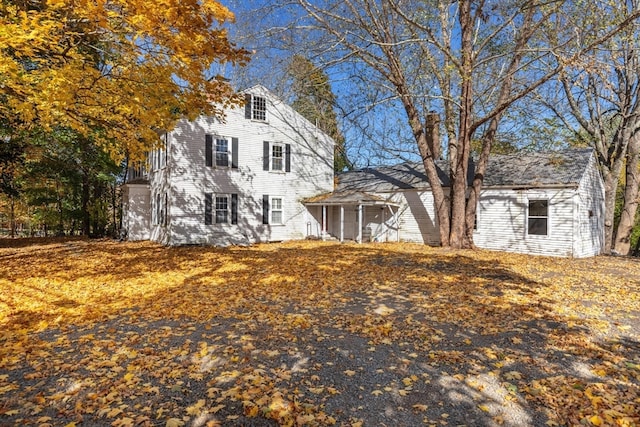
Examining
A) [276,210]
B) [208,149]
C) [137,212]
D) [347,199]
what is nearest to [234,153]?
[208,149]

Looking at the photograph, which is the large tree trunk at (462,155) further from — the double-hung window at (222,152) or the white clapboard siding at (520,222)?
the double-hung window at (222,152)

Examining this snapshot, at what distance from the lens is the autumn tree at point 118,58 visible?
6803 millimetres

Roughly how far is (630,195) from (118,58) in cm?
2102

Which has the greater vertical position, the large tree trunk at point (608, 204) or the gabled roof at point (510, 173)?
the gabled roof at point (510, 173)

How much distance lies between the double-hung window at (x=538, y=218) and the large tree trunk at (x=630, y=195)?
17.3 feet

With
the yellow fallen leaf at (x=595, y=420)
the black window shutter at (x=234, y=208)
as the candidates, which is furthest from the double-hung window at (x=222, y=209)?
the yellow fallen leaf at (x=595, y=420)

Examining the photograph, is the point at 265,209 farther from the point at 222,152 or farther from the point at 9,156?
the point at 9,156

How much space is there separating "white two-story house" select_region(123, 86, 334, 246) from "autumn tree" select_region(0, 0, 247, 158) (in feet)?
25.0

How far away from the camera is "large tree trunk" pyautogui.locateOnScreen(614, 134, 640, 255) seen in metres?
16.6

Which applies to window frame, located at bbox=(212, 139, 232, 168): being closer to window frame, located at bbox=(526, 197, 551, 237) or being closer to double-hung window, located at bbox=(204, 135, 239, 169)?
double-hung window, located at bbox=(204, 135, 239, 169)

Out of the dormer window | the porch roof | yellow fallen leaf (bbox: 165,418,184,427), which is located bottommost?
yellow fallen leaf (bbox: 165,418,184,427)

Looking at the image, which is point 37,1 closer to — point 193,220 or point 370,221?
point 193,220

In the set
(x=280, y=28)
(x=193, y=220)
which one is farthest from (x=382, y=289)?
(x=193, y=220)

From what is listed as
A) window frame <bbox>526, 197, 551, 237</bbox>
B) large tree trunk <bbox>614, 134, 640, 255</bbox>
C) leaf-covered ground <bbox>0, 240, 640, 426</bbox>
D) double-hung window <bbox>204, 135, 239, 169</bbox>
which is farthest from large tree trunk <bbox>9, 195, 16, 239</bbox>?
large tree trunk <bbox>614, 134, 640, 255</bbox>
